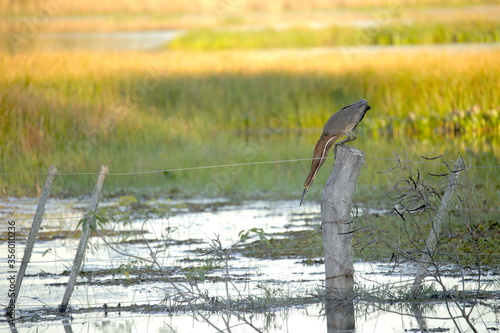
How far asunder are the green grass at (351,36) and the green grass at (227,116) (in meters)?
9.74

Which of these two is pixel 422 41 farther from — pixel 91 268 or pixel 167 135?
pixel 91 268

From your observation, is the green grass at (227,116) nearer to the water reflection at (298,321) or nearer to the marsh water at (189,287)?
the marsh water at (189,287)

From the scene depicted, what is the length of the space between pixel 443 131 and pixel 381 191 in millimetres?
6998

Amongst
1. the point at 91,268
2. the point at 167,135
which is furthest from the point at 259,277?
the point at 167,135

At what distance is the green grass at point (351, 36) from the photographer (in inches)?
1224

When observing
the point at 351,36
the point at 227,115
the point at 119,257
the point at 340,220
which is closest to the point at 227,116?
the point at 227,115

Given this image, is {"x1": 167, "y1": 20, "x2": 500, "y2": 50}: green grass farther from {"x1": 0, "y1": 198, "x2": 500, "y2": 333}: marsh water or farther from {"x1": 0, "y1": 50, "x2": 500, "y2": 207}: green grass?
{"x1": 0, "y1": 198, "x2": 500, "y2": 333}: marsh water

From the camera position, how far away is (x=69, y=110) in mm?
13945

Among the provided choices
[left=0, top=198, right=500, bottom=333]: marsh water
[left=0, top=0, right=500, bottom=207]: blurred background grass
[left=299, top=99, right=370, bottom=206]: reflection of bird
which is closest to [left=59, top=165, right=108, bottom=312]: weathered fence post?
[left=0, top=198, right=500, bottom=333]: marsh water

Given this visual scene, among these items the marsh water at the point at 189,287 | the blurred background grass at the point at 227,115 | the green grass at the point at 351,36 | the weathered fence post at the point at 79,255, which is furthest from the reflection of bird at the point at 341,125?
the green grass at the point at 351,36

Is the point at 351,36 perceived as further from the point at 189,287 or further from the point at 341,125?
the point at 341,125

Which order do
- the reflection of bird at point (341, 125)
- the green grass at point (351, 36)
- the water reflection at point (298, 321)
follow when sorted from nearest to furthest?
the water reflection at point (298, 321)
the reflection of bird at point (341, 125)
the green grass at point (351, 36)

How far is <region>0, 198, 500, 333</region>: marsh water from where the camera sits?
560 cm

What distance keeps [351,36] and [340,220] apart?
2745cm
